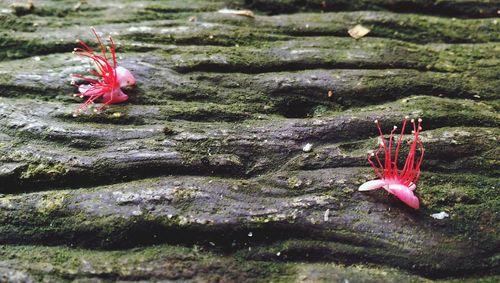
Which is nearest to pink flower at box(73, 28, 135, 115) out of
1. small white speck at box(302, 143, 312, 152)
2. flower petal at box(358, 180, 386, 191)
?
small white speck at box(302, 143, 312, 152)

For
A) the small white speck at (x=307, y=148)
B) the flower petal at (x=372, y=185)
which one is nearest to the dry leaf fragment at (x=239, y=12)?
the small white speck at (x=307, y=148)

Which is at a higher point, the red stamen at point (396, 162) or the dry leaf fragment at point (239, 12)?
the dry leaf fragment at point (239, 12)

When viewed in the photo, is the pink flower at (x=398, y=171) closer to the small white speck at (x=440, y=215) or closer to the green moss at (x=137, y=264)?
the small white speck at (x=440, y=215)

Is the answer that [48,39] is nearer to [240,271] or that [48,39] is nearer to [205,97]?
[205,97]

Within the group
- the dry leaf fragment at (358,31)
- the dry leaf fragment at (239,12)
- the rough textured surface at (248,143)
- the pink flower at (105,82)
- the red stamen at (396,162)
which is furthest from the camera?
the dry leaf fragment at (239,12)

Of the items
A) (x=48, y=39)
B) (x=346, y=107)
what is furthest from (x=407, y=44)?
(x=48, y=39)

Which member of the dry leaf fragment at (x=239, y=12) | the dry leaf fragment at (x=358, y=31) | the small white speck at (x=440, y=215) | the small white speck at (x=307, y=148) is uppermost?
the dry leaf fragment at (x=239, y=12)

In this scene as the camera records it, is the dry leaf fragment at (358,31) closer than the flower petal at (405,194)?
No
